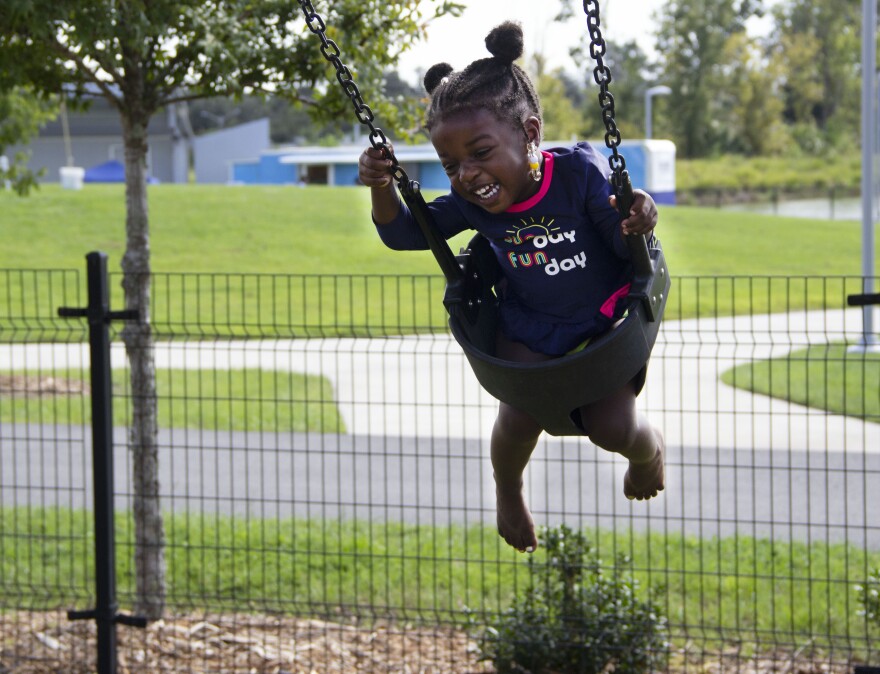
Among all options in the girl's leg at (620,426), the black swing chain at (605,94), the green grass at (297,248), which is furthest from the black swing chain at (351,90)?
the green grass at (297,248)

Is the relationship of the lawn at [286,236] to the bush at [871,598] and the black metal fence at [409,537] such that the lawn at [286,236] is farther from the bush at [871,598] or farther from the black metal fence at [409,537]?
the bush at [871,598]

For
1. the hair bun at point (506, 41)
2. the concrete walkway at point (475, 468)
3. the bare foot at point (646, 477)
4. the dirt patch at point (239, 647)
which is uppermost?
the hair bun at point (506, 41)

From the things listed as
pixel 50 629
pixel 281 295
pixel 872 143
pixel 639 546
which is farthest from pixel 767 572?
pixel 281 295

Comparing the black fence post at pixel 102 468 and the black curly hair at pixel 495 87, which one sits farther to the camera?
the black fence post at pixel 102 468

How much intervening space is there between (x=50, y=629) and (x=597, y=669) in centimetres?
286

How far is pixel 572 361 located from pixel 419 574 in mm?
3414

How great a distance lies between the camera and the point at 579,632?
5.30m

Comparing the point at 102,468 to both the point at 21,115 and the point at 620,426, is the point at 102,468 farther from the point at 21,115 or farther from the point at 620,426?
the point at 21,115

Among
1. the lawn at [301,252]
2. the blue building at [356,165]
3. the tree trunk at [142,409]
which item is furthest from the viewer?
the blue building at [356,165]

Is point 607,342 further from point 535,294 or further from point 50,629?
point 50,629

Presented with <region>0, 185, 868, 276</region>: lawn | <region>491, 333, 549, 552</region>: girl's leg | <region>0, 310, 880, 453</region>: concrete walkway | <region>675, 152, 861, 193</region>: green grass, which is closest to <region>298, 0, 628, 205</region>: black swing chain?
<region>491, 333, 549, 552</region>: girl's leg

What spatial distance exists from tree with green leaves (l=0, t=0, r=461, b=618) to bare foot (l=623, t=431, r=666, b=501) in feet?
9.56

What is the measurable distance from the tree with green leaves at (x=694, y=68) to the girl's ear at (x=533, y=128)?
48129 mm

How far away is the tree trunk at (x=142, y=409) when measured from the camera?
6.00 metres
